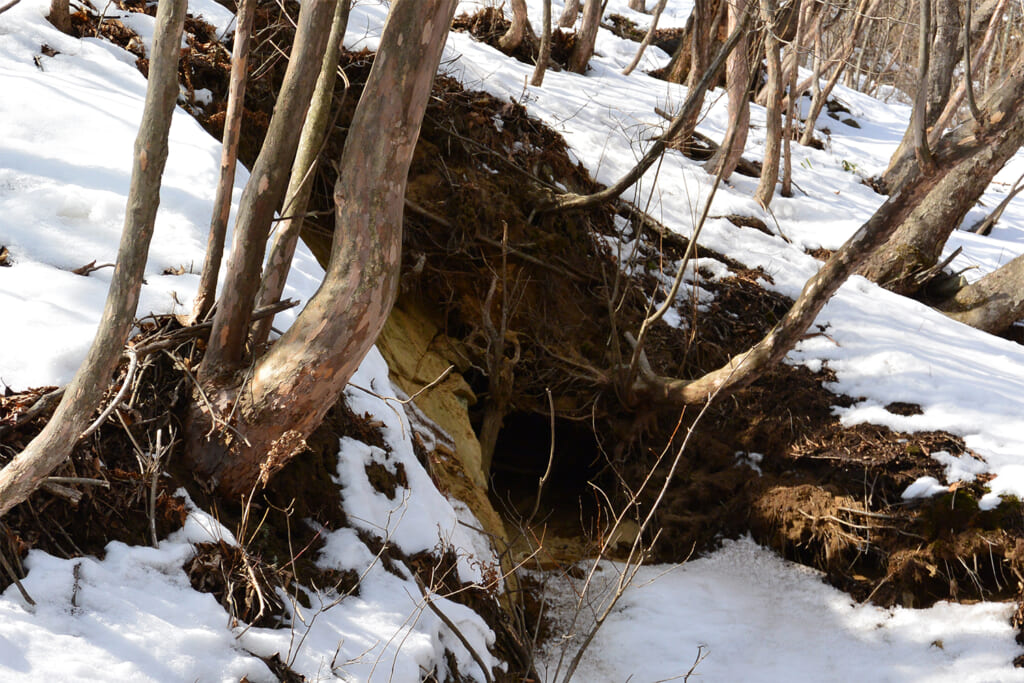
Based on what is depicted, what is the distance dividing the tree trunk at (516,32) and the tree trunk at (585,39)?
31.5 inches

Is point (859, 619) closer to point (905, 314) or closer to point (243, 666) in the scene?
point (905, 314)

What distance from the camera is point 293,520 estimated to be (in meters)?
3.44

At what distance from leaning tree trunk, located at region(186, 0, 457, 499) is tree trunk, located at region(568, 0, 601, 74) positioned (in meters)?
7.28

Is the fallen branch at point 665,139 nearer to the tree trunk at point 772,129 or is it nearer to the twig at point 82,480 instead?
the tree trunk at point 772,129

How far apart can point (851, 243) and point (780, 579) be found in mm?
2448

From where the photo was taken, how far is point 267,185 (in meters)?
3.22

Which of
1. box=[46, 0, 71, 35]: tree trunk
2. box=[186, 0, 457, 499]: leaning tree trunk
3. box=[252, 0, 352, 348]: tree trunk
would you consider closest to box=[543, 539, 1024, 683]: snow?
box=[186, 0, 457, 499]: leaning tree trunk

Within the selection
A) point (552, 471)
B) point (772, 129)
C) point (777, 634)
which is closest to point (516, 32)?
point (772, 129)

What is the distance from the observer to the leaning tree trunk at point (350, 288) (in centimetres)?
297

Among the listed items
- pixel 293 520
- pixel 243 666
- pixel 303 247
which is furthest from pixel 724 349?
pixel 243 666

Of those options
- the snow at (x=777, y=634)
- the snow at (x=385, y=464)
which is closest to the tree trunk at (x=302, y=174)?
the snow at (x=385, y=464)

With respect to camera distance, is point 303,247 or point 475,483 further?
point 475,483

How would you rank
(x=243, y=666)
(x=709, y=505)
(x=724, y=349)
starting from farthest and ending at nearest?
(x=724, y=349), (x=709, y=505), (x=243, y=666)

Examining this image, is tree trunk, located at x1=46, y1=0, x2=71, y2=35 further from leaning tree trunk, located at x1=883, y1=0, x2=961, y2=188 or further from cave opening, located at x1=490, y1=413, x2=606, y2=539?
leaning tree trunk, located at x1=883, y1=0, x2=961, y2=188
